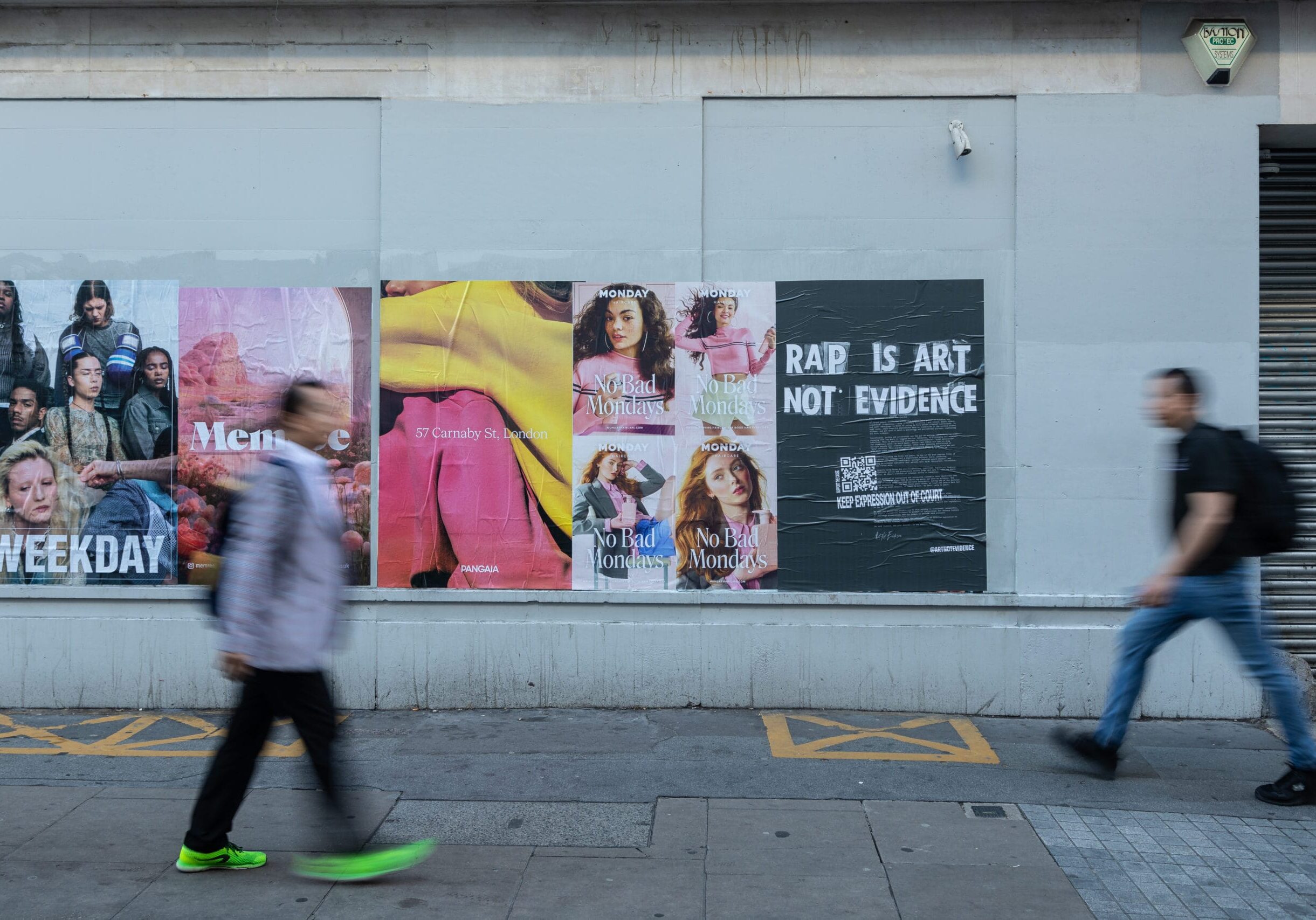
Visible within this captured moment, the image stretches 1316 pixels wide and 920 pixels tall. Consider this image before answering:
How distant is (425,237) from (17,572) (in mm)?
3542

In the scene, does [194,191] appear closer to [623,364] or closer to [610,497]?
[623,364]

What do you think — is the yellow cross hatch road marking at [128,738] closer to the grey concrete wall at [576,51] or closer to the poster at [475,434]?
the poster at [475,434]

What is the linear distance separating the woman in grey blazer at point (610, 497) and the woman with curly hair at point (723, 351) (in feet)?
1.76

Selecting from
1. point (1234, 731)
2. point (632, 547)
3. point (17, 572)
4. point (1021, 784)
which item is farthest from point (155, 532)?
point (1234, 731)

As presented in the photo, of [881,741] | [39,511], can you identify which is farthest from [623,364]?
[39,511]

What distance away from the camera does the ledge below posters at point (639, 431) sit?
7.16m

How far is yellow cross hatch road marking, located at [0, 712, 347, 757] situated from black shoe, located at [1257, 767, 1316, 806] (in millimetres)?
4996

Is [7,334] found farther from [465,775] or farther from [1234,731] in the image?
[1234,731]

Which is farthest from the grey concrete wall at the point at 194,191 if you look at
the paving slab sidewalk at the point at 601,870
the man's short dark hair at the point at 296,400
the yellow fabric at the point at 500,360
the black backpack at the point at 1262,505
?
the black backpack at the point at 1262,505

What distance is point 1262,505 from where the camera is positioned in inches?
205

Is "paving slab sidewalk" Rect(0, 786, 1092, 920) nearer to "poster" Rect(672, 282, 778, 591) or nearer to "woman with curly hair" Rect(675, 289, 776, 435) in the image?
"poster" Rect(672, 282, 778, 591)

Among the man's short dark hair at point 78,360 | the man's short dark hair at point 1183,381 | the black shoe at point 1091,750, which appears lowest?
the black shoe at point 1091,750

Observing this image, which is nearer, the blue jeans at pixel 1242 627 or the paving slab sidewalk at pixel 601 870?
the paving slab sidewalk at pixel 601 870

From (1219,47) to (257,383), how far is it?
6618mm
